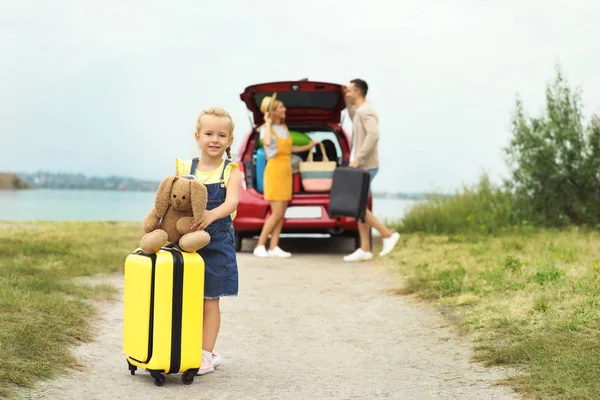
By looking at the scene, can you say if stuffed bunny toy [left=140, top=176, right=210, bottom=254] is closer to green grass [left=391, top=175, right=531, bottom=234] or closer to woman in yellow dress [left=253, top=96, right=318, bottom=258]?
woman in yellow dress [left=253, top=96, right=318, bottom=258]

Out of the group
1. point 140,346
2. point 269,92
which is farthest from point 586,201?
point 140,346

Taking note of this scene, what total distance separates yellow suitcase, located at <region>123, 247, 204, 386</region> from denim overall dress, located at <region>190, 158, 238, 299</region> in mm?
229

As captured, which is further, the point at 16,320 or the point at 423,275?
the point at 423,275

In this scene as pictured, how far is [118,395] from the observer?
4.09m

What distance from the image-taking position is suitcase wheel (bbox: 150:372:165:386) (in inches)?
169

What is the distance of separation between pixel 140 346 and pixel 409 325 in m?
2.52

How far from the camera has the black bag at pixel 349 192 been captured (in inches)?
395

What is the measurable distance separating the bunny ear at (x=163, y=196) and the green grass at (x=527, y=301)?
2179 mm

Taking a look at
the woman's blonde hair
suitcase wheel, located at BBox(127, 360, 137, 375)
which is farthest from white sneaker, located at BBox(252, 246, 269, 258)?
suitcase wheel, located at BBox(127, 360, 137, 375)

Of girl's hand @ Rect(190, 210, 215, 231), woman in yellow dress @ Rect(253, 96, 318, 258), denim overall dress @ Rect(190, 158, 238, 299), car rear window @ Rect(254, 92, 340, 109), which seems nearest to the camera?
girl's hand @ Rect(190, 210, 215, 231)

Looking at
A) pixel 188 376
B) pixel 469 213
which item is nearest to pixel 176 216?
pixel 188 376

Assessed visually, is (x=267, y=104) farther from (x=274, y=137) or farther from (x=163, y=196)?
(x=163, y=196)

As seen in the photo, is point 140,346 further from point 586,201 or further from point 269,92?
point 586,201

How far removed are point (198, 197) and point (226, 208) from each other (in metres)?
0.23
